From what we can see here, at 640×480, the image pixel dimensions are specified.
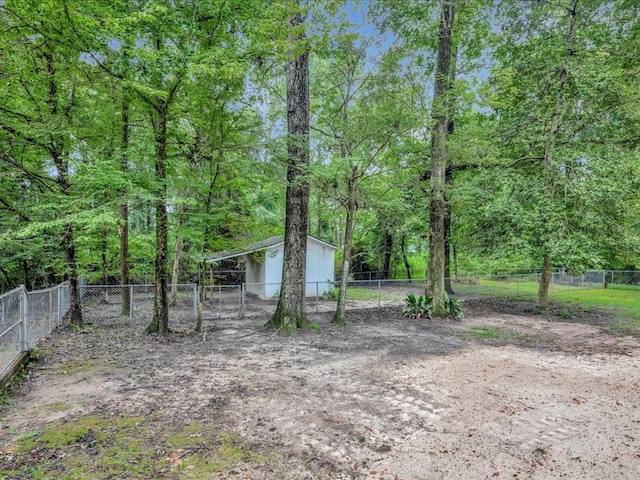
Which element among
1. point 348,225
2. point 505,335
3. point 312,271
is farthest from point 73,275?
point 312,271

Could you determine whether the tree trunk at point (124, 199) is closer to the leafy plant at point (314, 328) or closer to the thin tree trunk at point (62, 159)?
the thin tree trunk at point (62, 159)

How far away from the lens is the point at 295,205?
8.91 m

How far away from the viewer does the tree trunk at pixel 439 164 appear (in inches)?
412

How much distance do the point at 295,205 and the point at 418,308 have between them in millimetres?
4971

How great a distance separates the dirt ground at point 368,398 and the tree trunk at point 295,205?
0.80 meters

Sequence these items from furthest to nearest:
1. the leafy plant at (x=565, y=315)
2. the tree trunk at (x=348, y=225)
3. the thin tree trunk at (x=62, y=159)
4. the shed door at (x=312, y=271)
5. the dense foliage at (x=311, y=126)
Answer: the shed door at (x=312, y=271) < the leafy plant at (x=565, y=315) < the tree trunk at (x=348, y=225) < the thin tree trunk at (x=62, y=159) < the dense foliage at (x=311, y=126)

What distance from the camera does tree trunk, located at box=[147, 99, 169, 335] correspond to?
7316 mm

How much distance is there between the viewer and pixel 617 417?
167 inches

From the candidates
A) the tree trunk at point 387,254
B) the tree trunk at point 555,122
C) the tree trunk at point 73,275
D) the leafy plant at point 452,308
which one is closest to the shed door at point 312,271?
the tree trunk at point 387,254

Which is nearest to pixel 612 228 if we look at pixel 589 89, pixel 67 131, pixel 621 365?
pixel 589 89

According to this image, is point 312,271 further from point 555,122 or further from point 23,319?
point 23,319

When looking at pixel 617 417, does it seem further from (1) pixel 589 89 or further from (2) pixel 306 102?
(1) pixel 589 89

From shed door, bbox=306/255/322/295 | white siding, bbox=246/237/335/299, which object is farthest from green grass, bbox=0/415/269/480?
shed door, bbox=306/255/322/295

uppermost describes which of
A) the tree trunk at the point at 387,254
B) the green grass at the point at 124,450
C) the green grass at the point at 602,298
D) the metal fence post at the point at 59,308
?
the tree trunk at the point at 387,254
